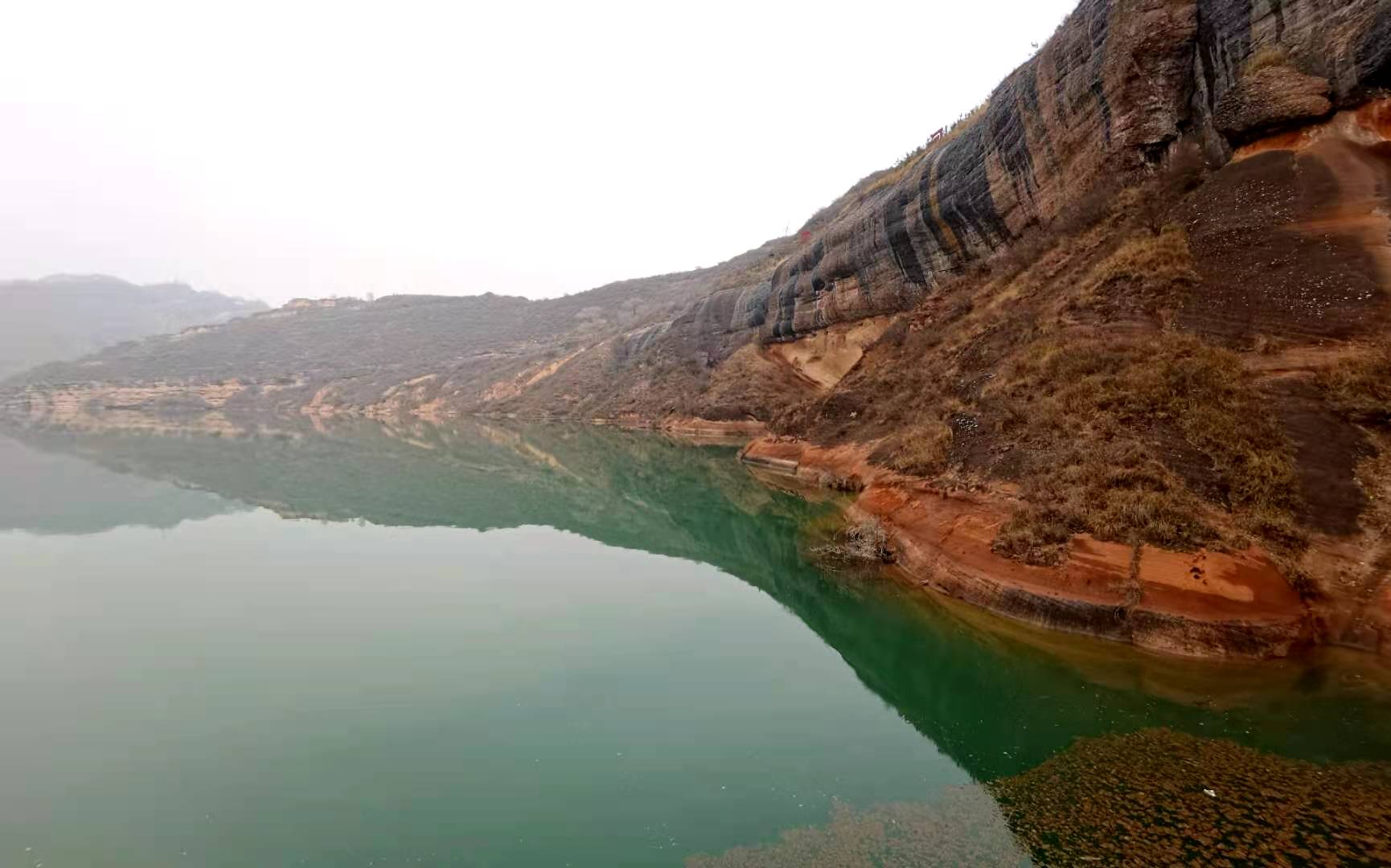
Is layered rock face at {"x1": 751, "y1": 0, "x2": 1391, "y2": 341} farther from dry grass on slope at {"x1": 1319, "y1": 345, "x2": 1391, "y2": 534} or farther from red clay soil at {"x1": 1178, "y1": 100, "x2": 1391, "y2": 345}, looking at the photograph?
dry grass on slope at {"x1": 1319, "y1": 345, "x2": 1391, "y2": 534}

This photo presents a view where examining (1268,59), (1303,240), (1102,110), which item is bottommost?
(1303,240)

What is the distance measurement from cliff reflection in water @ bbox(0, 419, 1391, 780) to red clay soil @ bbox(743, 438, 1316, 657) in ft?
1.36

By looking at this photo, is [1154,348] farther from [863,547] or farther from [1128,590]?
[863,547]

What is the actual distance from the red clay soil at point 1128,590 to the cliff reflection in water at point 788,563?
413mm

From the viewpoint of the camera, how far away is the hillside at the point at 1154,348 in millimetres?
10867

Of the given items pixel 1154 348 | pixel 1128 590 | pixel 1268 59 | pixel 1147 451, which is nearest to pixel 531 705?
pixel 1128 590

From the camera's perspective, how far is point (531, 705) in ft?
32.3

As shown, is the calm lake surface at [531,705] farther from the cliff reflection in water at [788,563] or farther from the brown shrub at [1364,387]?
Answer: the brown shrub at [1364,387]

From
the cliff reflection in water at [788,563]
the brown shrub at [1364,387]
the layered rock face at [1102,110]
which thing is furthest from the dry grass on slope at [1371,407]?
the layered rock face at [1102,110]

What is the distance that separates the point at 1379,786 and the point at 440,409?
92.1 metres

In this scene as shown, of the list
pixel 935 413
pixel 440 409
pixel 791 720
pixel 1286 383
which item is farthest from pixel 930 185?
pixel 440 409

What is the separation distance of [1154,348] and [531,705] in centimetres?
1516

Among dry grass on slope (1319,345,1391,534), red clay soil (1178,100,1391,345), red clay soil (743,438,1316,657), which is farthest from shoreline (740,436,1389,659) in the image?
red clay soil (1178,100,1391,345)

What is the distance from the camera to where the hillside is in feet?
35.7
